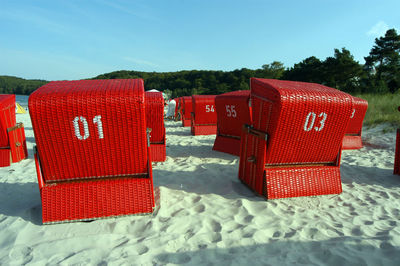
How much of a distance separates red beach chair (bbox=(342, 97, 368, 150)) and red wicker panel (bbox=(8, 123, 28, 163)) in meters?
8.71

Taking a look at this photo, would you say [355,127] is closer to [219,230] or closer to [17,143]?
[219,230]

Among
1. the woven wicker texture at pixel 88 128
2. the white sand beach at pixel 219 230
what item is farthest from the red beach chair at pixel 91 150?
the white sand beach at pixel 219 230

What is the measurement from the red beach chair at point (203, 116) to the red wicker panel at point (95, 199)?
7.47m

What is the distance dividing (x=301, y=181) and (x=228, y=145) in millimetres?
3255

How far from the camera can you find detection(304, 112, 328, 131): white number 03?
3504mm

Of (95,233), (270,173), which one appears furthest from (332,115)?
(95,233)

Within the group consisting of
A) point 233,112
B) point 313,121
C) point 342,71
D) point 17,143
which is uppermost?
point 342,71

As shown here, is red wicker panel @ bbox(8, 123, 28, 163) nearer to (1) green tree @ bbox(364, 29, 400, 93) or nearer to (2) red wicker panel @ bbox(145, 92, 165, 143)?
(2) red wicker panel @ bbox(145, 92, 165, 143)

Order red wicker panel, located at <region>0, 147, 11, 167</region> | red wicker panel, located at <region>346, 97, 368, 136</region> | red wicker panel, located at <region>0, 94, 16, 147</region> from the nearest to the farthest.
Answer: red wicker panel, located at <region>0, 94, 16, 147</region>, red wicker panel, located at <region>0, 147, 11, 167</region>, red wicker panel, located at <region>346, 97, 368, 136</region>

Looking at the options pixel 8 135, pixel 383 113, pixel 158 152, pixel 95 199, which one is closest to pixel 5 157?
pixel 8 135

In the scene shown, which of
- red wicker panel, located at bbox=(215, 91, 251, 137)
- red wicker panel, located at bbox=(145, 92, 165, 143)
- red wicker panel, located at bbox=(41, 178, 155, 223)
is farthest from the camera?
red wicker panel, located at bbox=(215, 91, 251, 137)

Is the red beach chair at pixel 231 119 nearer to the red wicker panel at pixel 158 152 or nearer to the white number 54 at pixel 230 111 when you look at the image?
the white number 54 at pixel 230 111

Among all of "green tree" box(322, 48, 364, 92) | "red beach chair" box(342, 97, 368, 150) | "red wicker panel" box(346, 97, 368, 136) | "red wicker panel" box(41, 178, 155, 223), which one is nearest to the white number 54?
"red beach chair" box(342, 97, 368, 150)

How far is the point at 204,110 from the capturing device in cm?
1069
